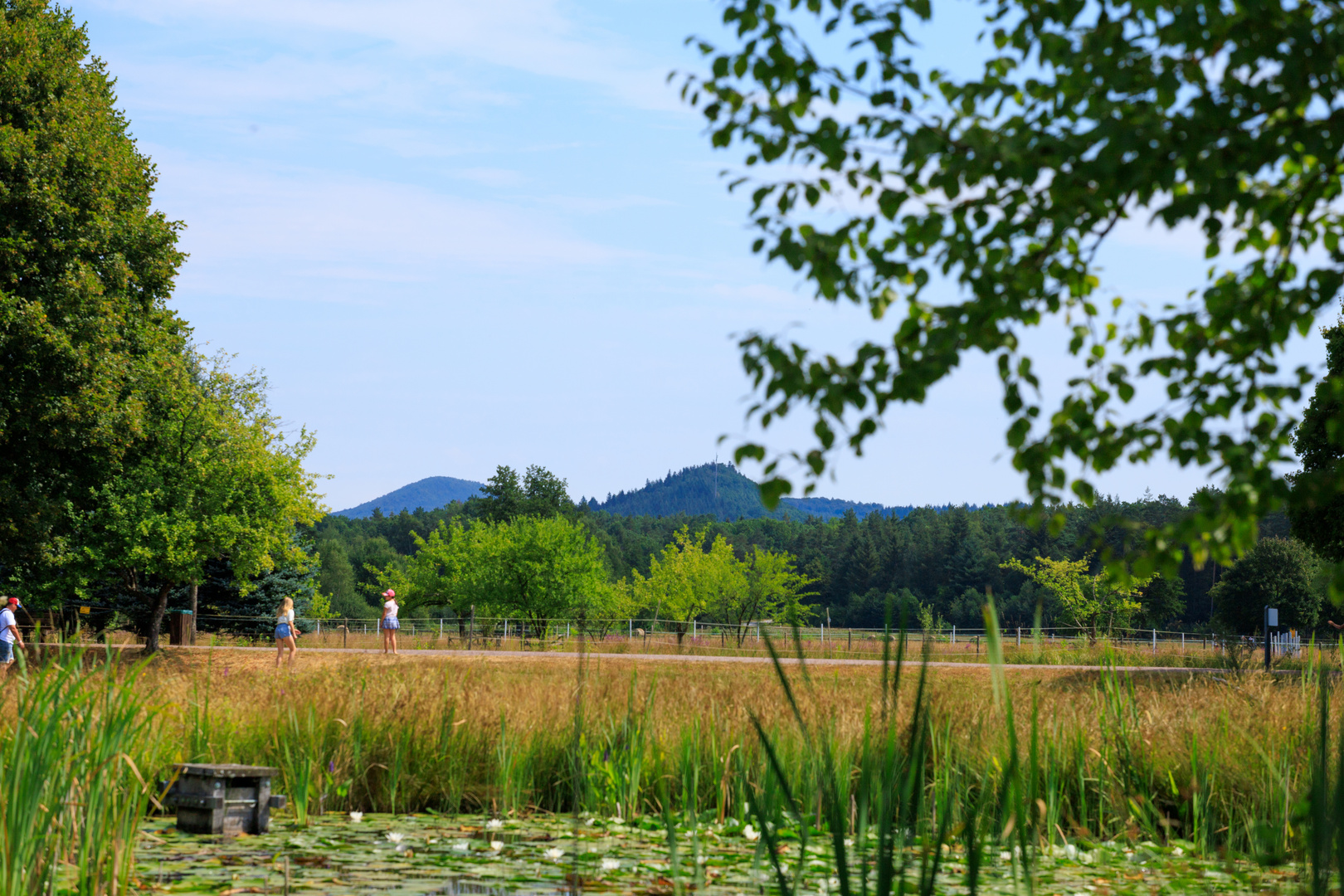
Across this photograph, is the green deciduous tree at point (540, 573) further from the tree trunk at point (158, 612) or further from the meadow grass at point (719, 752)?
the meadow grass at point (719, 752)

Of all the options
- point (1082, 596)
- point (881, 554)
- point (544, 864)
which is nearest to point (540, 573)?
point (1082, 596)

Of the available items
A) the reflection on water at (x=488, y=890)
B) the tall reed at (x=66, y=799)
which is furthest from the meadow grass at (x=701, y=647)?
the tall reed at (x=66, y=799)

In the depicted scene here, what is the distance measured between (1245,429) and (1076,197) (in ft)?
2.95

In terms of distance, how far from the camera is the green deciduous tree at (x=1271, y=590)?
198 feet

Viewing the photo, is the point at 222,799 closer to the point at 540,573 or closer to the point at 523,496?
the point at 540,573

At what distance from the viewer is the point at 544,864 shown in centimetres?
548

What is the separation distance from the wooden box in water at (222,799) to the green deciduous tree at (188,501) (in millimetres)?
18952

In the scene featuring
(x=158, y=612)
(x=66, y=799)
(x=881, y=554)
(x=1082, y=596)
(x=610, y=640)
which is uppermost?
(x=881, y=554)

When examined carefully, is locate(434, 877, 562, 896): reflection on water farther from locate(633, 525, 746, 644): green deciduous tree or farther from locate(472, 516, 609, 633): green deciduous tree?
locate(633, 525, 746, 644): green deciduous tree

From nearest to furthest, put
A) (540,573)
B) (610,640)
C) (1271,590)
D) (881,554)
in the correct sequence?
(610,640), (540,573), (1271,590), (881,554)

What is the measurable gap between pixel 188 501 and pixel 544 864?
22651 millimetres

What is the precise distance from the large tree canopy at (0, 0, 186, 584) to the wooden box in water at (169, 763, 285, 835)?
633 inches

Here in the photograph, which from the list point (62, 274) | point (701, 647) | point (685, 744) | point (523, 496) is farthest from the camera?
point (523, 496)

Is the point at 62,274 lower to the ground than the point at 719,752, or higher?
higher
